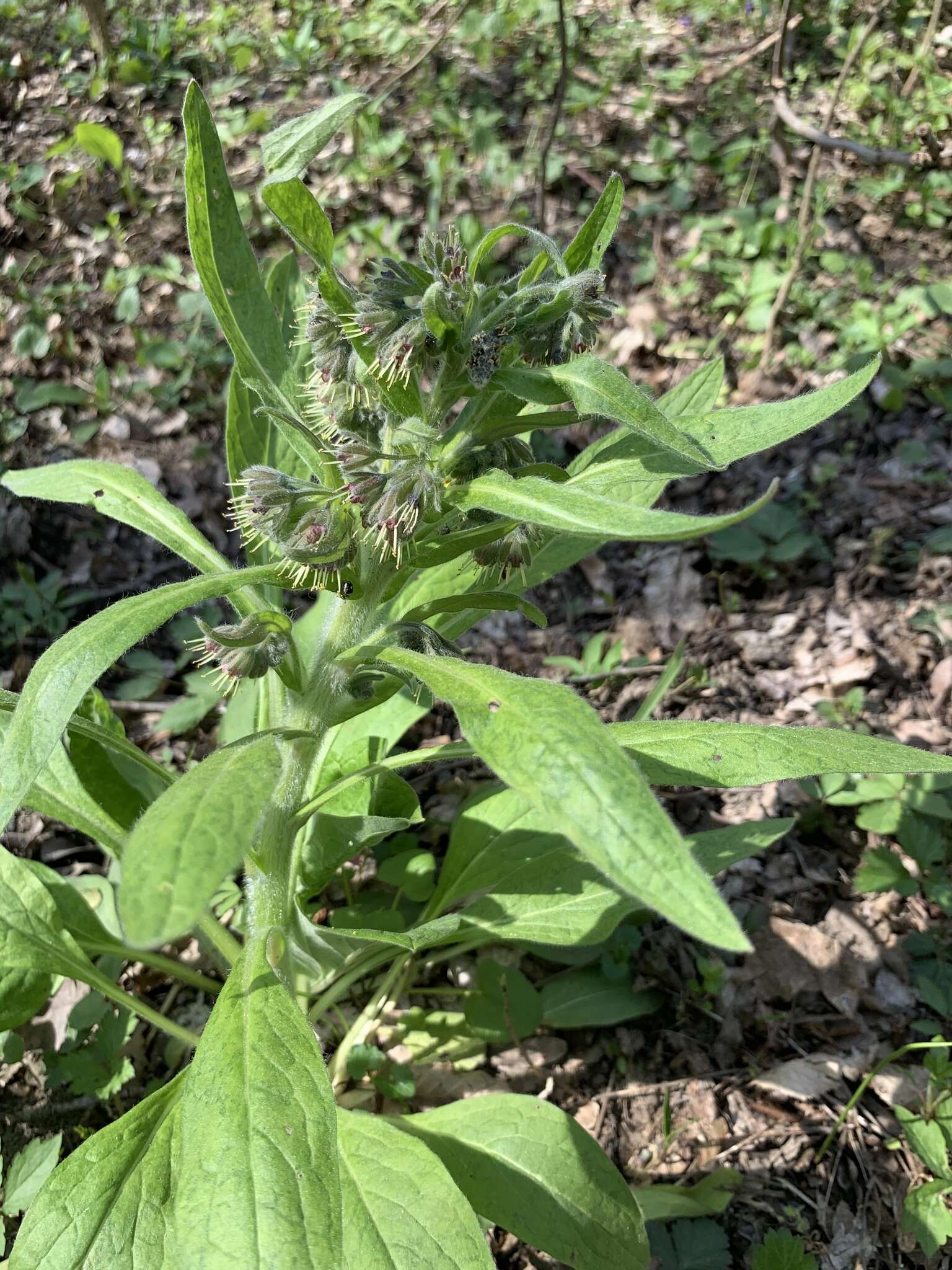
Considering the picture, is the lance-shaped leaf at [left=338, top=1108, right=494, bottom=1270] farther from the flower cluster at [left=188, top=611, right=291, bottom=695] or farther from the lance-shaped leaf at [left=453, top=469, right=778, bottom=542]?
the lance-shaped leaf at [left=453, top=469, right=778, bottom=542]

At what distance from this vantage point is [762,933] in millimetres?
3455

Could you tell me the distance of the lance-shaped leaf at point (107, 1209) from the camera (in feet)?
A: 6.58

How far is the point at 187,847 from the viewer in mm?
1464

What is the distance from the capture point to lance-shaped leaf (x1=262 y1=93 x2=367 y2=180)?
209 cm

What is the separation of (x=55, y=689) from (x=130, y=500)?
1068 mm

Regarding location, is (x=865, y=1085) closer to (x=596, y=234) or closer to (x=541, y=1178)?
(x=541, y=1178)

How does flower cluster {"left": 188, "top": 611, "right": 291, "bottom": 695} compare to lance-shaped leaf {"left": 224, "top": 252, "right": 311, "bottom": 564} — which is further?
lance-shaped leaf {"left": 224, "top": 252, "right": 311, "bottom": 564}

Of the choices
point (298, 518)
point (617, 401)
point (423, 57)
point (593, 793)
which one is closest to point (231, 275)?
point (298, 518)

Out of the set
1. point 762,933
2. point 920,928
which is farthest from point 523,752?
point 920,928

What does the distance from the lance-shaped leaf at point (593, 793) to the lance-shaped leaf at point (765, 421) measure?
0.80 m

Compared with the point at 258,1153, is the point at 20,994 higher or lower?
lower

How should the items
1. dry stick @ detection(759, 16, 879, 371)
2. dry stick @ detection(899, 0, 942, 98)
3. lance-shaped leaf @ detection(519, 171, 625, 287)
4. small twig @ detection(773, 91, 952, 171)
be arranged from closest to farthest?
lance-shaped leaf @ detection(519, 171, 625, 287) → small twig @ detection(773, 91, 952, 171) → dry stick @ detection(759, 16, 879, 371) → dry stick @ detection(899, 0, 942, 98)

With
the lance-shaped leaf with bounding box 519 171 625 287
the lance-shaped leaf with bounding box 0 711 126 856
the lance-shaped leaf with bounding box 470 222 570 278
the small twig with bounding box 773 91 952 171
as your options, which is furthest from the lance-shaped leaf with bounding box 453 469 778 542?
the small twig with bounding box 773 91 952 171

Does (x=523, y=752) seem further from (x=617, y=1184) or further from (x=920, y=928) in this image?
(x=920, y=928)
